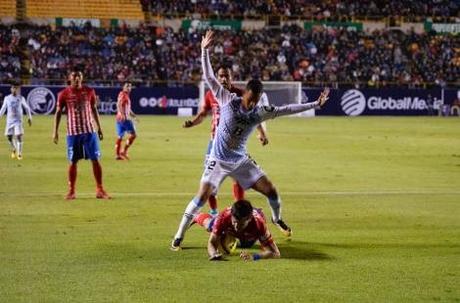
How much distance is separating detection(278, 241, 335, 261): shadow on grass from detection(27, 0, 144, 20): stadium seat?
157 ft

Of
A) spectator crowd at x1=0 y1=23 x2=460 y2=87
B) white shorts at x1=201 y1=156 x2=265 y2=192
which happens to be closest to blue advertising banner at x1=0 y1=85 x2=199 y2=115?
spectator crowd at x1=0 y1=23 x2=460 y2=87

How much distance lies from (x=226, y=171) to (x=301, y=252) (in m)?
1.35

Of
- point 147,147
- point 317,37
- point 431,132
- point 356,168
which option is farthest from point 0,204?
point 317,37

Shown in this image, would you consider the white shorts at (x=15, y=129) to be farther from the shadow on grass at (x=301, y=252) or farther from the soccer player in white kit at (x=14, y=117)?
the shadow on grass at (x=301, y=252)

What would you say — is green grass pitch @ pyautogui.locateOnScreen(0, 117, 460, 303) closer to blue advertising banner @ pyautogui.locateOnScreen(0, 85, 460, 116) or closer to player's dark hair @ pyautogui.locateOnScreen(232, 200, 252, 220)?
player's dark hair @ pyautogui.locateOnScreen(232, 200, 252, 220)

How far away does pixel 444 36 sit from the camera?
62438 millimetres

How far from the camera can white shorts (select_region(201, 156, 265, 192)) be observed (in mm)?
11328

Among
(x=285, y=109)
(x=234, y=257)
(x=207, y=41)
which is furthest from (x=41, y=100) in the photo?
(x=234, y=257)

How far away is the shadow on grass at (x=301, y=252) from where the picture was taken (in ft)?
36.1

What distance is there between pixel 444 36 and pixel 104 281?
56.0m

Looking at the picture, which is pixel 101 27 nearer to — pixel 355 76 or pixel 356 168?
pixel 355 76

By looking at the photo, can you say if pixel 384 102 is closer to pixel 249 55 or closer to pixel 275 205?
pixel 249 55

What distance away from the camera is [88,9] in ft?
195

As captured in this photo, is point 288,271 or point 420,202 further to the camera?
point 420,202
